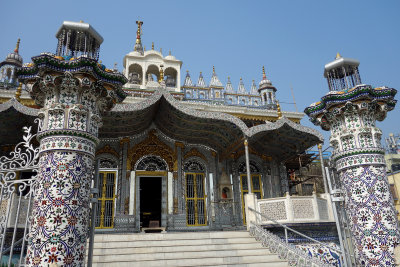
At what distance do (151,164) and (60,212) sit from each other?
7.66 m

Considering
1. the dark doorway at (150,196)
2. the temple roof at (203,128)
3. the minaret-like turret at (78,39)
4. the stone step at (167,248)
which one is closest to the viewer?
the minaret-like turret at (78,39)

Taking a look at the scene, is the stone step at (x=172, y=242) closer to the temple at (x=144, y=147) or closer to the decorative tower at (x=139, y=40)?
the temple at (x=144, y=147)

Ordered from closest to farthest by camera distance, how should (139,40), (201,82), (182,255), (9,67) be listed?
1. (182,255)
2. (201,82)
3. (9,67)
4. (139,40)

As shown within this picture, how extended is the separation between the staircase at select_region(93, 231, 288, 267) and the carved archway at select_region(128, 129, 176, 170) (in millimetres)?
4619

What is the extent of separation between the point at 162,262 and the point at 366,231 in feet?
13.6

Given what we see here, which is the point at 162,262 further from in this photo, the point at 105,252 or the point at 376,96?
the point at 376,96

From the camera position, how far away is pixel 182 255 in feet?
23.6

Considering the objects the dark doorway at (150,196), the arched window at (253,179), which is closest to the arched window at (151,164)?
the arched window at (253,179)

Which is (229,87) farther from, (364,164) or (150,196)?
(364,164)

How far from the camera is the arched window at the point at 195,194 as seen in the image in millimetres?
11914

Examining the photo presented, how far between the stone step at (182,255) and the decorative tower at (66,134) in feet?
6.88

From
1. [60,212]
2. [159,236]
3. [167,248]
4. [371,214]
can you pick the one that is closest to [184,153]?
[159,236]

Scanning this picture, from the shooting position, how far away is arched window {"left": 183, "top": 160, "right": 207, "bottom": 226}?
11.9m

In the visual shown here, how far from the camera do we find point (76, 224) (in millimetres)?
4738
